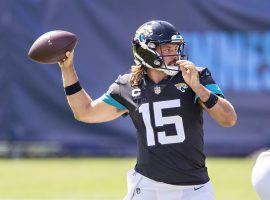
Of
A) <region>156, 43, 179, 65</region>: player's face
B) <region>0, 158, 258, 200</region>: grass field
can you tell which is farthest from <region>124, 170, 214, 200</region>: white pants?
<region>0, 158, 258, 200</region>: grass field

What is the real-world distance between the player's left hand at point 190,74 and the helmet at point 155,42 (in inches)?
10.0

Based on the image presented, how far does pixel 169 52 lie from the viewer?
18.2 ft

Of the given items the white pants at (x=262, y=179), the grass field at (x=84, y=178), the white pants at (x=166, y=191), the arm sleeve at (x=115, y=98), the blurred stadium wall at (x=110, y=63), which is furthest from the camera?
the blurred stadium wall at (x=110, y=63)

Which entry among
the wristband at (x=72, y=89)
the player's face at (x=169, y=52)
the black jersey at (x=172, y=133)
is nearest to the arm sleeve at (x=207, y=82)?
the black jersey at (x=172, y=133)

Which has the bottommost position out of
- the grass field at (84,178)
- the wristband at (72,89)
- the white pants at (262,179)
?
the grass field at (84,178)

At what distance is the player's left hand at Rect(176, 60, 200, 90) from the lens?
519 cm

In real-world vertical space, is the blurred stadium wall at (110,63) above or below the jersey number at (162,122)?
below

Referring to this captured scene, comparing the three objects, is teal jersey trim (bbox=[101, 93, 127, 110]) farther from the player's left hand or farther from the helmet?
the player's left hand

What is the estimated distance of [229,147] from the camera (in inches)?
495

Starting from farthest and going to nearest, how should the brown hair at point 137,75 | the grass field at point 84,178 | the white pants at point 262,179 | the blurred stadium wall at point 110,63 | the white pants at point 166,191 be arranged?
1. the blurred stadium wall at point 110,63
2. the grass field at point 84,178
3. the brown hair at point 137,75
4. the white pants at point 166,191
5. the white pants at point 262,179

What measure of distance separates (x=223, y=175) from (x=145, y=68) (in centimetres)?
518

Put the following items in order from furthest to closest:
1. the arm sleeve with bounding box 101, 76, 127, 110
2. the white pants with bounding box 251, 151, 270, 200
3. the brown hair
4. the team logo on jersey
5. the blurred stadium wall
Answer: the blurred stadium wall < the arm sleeve with bounding box 101, 76, 127, 110 < the brown hair < the team logo on jersey < the white pants with bounding box 251, 151, 270, 200

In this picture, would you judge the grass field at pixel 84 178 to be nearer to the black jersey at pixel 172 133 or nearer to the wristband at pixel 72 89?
the wristband at pixel 72 89

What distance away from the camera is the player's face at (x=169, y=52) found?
18.1 feet
